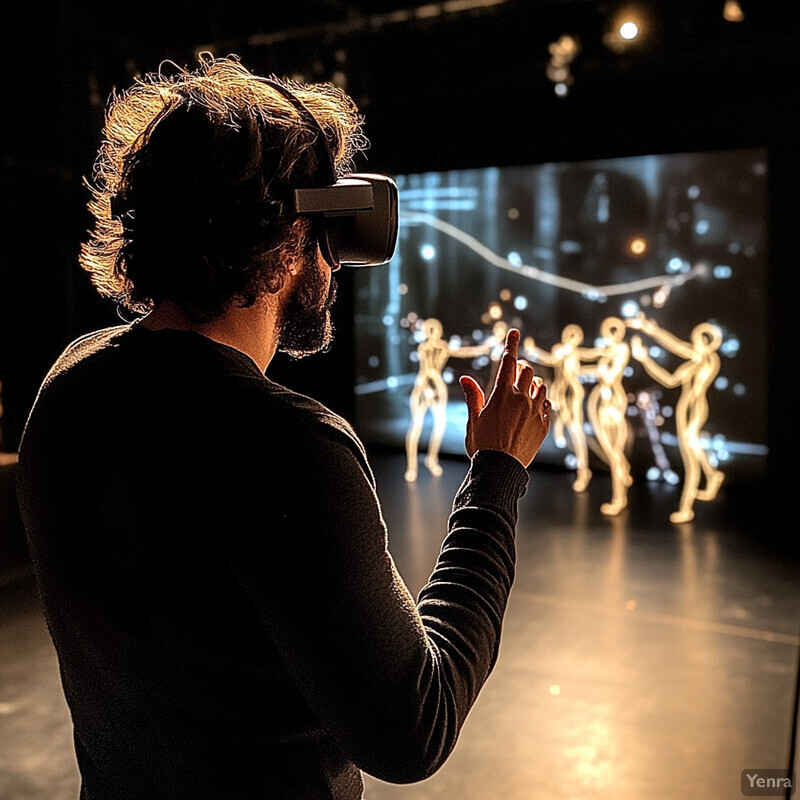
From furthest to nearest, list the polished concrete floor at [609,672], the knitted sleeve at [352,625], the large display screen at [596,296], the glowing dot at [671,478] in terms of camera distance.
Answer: the glowing dot at [671,478], the large display screen at [596,296], the polished concrete floor at [609,672], the knitted sleeve at [352,625]

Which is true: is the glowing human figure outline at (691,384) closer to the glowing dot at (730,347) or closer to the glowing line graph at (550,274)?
the glowing dot at (730,347)

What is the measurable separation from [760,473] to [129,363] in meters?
5.12

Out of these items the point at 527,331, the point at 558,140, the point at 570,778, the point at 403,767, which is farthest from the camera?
the point at 527,331

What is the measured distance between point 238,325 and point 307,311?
0.08 meters

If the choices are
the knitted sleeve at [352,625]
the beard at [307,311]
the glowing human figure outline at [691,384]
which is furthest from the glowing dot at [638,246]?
the knitted sleeve at [352,625]

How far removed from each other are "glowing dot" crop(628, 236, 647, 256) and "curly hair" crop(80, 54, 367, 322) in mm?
5023

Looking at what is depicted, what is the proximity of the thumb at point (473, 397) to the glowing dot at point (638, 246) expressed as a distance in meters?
4.84

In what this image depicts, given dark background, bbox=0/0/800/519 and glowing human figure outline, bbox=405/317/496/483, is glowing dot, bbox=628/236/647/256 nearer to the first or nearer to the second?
dark background, bbox=0/0/800/519

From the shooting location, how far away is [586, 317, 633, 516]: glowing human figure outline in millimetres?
5070

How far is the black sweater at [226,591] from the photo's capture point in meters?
0.70

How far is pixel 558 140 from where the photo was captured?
18.5ft

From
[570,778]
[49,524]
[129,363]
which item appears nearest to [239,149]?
[129,363]

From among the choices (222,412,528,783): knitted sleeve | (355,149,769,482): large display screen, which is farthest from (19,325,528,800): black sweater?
(355,149,769,482): large display screen

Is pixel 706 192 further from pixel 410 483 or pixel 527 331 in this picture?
pixel 410 483
